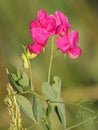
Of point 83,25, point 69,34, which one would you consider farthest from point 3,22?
point 69,34

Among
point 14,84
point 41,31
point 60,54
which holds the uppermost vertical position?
point 41,31

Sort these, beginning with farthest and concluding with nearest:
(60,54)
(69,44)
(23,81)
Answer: (60,54) → (69,44) → (23,81)

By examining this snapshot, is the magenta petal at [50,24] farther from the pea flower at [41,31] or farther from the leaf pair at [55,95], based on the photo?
the leaf pair at [55,95]

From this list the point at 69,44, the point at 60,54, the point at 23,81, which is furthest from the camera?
the point at 60,54

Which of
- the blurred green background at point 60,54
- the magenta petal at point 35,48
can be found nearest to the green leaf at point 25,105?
the magenta petal at point 35,48

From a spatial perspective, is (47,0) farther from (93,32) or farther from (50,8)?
(93,32)

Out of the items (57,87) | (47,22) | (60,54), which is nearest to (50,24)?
(47,22)

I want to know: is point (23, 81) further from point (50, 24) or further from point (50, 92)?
point (50, 24)
